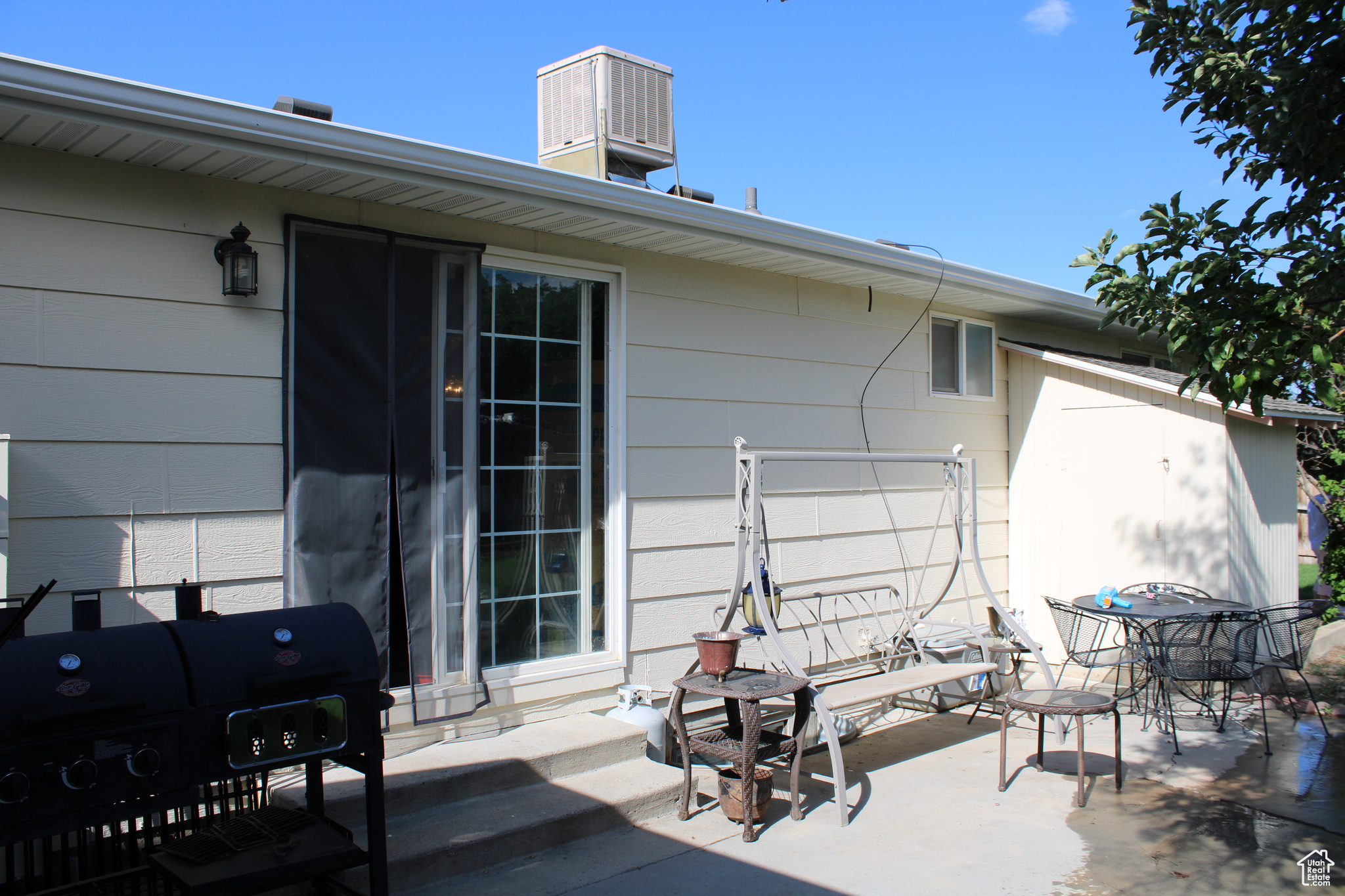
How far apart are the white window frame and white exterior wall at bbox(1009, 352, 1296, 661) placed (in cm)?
19

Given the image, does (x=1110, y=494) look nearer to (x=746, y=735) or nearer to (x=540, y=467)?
(x=746, y=735)

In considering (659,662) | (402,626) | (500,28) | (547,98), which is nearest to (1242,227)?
(659,662)

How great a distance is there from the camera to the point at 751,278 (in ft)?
20.3

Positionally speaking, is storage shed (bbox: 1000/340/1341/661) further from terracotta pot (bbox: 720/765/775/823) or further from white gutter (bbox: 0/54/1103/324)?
terracotta pot (bbox: 720/765/775/823)

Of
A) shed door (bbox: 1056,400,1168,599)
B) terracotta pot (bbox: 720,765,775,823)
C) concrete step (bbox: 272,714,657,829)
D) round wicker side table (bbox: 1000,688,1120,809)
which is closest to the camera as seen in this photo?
concrete step (bbox: 272,714,657,829)

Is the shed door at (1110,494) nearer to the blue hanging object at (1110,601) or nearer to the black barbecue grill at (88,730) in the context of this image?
the blue hanging object at (1110,601)

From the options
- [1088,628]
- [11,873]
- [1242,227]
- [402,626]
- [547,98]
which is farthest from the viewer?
[1088,628]

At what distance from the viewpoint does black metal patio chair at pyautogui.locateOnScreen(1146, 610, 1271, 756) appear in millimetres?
5727

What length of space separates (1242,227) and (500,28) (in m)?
5.94

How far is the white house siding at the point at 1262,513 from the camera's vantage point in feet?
23.0

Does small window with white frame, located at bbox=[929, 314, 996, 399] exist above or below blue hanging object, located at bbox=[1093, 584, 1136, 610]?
above

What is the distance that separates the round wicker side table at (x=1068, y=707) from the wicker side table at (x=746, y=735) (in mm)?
1164

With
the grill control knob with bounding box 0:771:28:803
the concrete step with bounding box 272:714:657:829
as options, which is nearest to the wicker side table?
the concrete step with bounding box 272:714:657:829

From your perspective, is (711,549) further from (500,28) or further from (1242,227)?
(500,28)
